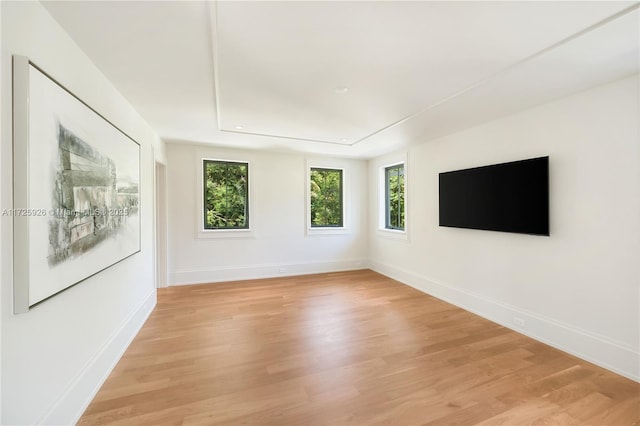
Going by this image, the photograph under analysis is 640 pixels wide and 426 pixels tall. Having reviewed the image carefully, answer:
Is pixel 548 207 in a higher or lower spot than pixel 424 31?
lower

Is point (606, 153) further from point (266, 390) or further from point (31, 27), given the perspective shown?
point (31, 27)

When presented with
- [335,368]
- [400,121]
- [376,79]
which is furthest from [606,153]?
[335,368]

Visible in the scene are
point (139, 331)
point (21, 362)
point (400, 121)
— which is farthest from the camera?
point (400, 121)

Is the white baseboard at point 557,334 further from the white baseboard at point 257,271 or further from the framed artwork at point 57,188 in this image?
the framed artwork at point 57,188

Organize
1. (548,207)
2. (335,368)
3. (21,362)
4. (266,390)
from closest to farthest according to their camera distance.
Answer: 1. (21,362)
2. (266,390)
3. (335,368)
4. (548,207)

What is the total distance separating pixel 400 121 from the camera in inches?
135

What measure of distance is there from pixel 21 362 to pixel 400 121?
12.5 ft

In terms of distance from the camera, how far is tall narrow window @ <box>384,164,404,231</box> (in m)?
5.36

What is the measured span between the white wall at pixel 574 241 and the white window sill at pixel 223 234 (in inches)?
146

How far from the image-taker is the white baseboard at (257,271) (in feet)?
15.8

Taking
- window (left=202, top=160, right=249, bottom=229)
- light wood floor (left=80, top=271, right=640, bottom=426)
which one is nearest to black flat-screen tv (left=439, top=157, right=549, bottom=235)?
light wood floor (left=80, top=271, right=640, bottom=426)

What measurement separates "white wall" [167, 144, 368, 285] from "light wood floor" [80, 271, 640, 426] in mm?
1509

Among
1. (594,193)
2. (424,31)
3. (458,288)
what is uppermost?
(424,31)

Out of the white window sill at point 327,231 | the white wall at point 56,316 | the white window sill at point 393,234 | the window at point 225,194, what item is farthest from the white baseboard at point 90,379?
the white window sill at point 393,234
